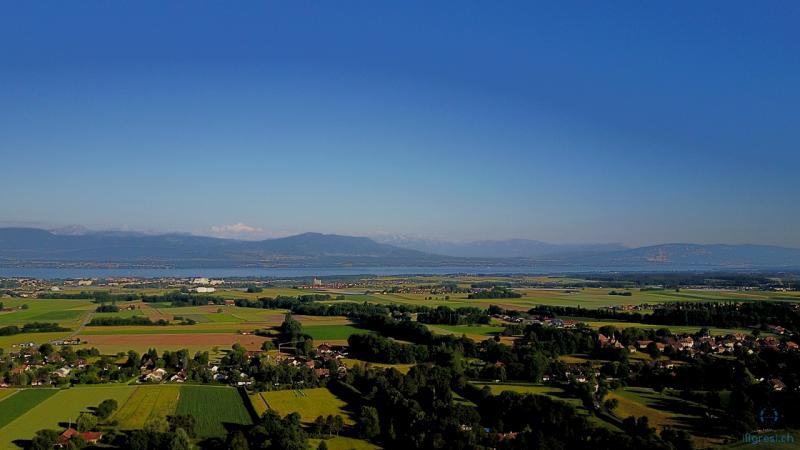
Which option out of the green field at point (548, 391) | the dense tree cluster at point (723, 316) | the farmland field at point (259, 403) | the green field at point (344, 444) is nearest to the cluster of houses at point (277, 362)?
the farmland field at point (259, 403)

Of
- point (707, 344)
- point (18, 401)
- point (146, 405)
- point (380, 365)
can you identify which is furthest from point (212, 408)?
point (707, 344)

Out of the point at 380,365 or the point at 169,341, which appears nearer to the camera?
the point at 380,365

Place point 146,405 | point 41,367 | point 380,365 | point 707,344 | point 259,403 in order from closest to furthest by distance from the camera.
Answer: point 146,405
point 259,403
point 41,367
point 380,365
point 707,344

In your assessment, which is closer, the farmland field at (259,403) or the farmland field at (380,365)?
Result: the farmland field at (259,403)

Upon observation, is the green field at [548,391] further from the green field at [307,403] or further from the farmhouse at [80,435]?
the farmhouse at [80,435]

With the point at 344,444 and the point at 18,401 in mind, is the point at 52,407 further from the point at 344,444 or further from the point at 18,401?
the point at 344,444

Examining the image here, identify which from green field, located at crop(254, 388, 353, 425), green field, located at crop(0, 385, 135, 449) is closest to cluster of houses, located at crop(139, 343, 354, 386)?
green field, located at crop(0, 385, 135, 449)
